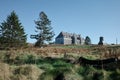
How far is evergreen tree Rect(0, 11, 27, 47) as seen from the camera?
48688 mm

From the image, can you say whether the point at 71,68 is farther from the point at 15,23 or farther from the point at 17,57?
the point at 15,23

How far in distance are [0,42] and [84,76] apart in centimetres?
3484

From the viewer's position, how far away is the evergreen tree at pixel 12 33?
48.7 meters

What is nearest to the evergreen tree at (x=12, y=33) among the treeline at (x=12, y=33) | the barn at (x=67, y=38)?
the treeline at (x=12, y=33)

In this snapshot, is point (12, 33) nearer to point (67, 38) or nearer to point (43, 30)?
point (43, 30)

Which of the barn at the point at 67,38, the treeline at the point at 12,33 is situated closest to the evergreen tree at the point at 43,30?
the treeline at the point at 12,33

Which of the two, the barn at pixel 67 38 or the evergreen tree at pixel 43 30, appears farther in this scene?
the barn at pixel 67 38

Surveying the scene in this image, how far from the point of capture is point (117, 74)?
49.8 feet

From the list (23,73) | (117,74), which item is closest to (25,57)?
(23,73)

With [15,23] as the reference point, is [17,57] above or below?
below

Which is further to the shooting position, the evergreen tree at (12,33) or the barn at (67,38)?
the barn at (67,38)

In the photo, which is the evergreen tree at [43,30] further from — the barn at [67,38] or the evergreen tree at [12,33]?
the barn at [67,38]

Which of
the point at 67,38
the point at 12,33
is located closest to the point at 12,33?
the point at 12,33

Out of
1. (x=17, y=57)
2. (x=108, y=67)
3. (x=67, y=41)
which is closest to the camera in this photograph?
(x=108, y=67)
